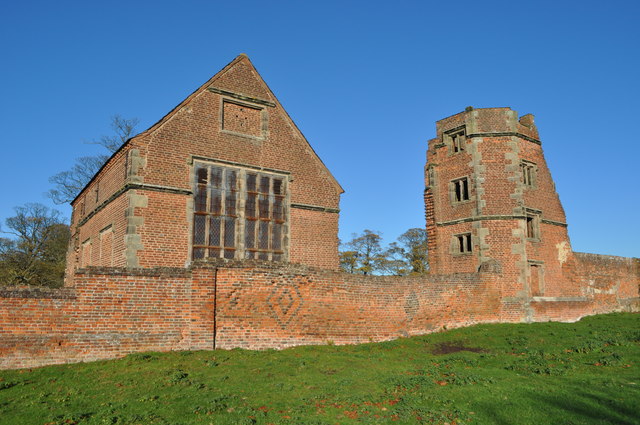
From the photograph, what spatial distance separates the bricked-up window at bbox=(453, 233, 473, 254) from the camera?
23.9m

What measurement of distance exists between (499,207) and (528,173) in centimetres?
296

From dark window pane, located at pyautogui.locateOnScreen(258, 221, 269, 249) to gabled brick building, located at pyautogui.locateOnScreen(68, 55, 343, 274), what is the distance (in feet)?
0.13

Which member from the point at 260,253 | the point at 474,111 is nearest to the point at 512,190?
the point at 474,111

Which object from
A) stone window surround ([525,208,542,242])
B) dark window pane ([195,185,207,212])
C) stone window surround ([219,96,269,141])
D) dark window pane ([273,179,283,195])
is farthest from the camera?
stone window surround ([525,208,542,242])

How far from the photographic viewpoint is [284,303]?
14.5m

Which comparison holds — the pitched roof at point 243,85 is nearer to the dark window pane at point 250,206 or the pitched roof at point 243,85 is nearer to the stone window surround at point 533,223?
the dark window pane at point 250,206

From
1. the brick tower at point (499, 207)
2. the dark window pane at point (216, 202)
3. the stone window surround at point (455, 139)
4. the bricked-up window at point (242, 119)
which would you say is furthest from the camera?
the stone window surround at point (455, 139)

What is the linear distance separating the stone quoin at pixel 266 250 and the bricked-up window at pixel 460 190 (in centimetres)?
12

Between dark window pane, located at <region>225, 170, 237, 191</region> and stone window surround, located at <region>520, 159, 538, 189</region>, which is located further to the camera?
stone window surround, located at <region>520, 159, 538, 189</region>

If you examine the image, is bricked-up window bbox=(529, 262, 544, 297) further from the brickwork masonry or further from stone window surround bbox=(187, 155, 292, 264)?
stone window surround bbox=(187, 155, 292, 264)

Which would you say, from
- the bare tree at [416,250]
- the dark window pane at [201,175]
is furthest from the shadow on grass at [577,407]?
the bare tree at [416,250]

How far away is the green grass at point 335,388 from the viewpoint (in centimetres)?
780

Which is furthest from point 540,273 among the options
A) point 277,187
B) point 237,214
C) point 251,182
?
point 237,214

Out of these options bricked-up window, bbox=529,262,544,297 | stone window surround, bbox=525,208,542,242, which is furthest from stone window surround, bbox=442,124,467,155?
bricked-up window, bbox=529,262,544,297
